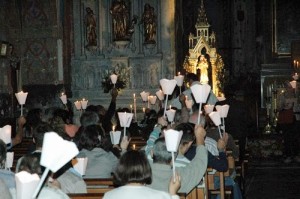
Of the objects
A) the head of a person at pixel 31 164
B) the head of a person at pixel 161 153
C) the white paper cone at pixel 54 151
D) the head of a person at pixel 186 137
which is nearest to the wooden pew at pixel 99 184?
the head of a person at pixel 186 137

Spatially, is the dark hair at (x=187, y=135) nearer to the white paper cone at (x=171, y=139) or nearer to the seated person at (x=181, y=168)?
the seated person at (x=181, y=168)

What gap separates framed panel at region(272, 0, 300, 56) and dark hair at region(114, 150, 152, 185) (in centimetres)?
2495

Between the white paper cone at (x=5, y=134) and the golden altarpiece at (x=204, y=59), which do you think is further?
the golden altarpiece at (x=204, y=59)

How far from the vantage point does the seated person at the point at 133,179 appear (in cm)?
553

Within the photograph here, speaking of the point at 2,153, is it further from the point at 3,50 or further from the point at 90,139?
the point at 3,50

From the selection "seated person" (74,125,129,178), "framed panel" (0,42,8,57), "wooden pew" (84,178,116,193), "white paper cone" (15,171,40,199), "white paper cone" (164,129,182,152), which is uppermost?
"framed panel" (0,42,8,57)

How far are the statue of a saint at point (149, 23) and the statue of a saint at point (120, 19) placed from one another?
638mm

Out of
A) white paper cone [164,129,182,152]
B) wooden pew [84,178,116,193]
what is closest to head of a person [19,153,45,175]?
white paper cone [164,129,182,152]

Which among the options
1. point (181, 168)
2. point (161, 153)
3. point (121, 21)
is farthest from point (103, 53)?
point (161, 153)

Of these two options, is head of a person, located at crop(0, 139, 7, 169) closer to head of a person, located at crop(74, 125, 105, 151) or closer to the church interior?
head of a person, located at crop(74, 125, 105, 151)

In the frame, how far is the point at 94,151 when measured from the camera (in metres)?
8.97

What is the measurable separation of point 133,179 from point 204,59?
19286 millimetres

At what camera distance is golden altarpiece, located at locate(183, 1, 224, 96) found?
976 inches

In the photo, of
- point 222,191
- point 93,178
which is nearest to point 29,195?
point 93,178
